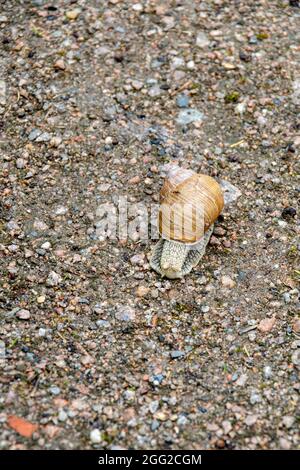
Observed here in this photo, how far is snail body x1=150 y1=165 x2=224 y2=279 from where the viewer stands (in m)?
4.38

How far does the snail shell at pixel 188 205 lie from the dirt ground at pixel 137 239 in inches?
8.2

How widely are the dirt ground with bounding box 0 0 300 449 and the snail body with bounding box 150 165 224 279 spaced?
8 cm

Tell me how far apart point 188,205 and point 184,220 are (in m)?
0.10

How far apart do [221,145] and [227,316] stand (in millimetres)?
1515

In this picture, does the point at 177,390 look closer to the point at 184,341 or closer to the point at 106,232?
the point at 184,341

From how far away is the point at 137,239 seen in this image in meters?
4.60

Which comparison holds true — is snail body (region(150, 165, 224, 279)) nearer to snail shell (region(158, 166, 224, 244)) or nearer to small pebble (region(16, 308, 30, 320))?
snail shell (region(158, 166, 224, 244))

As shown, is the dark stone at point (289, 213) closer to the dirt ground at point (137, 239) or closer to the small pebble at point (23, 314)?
the dirt ground at point (137, 239)

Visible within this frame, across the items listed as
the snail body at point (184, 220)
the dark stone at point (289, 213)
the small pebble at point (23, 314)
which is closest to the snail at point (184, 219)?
the snail body at point (184, 220)

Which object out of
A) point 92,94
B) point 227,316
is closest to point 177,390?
point 227,316

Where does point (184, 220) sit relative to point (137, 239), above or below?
above

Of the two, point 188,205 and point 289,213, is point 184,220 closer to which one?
point 188,205

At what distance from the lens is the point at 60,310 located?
4172 mm

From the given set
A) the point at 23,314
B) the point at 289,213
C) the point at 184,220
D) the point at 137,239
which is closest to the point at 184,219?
the point at 184,220
